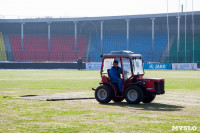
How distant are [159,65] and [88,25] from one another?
22.9 m

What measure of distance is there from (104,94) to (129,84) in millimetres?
1133

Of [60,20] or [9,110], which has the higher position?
[60,20]

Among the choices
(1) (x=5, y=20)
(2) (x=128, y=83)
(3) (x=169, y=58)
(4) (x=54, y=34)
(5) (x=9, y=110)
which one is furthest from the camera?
(4) (x=54, y=34)

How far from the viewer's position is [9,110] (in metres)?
12.5

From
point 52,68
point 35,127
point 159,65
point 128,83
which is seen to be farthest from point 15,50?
point 35,127

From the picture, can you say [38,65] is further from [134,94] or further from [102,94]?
[134,94]

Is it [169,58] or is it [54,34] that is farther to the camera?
[54,34]

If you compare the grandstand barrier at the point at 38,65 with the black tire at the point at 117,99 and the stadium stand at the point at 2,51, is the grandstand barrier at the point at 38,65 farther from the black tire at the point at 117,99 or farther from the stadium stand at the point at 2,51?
the black tire at the point at 117,99

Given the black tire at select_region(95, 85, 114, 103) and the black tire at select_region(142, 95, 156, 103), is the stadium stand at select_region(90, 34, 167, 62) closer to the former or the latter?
the black tire at select_region(142, 95, 156, 103)

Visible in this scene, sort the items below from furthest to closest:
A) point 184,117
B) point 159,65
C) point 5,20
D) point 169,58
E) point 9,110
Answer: point 5,20, point 169,58, point 159,65, point 9,110, point 184,117

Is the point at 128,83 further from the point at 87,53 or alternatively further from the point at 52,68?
the point at 87,53

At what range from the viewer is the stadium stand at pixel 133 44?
217ft

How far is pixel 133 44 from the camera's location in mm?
69812

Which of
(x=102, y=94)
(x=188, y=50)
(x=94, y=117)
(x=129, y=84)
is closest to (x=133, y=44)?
(x=188, y=50)
